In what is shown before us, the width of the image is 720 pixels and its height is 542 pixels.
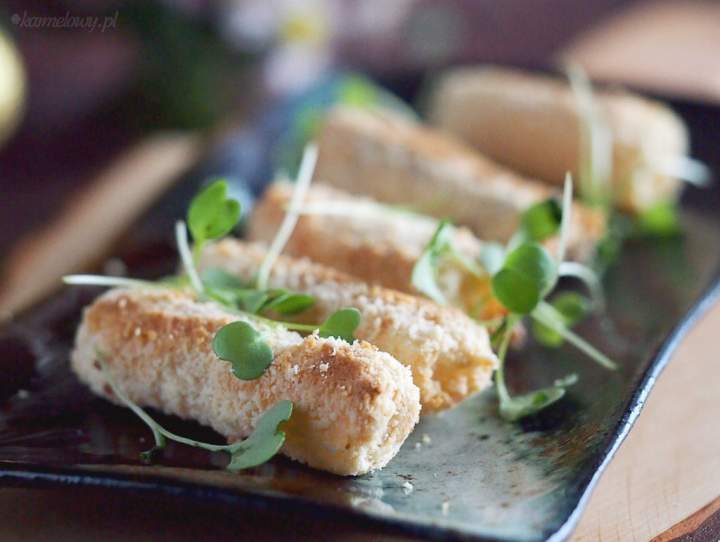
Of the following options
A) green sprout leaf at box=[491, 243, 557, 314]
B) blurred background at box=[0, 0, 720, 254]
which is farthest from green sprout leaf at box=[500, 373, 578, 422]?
blurred background at box=[0, 0, 720, 254]

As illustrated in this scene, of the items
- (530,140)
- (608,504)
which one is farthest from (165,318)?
(530,140)

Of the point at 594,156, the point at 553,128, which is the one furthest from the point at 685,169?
the point at 553,128

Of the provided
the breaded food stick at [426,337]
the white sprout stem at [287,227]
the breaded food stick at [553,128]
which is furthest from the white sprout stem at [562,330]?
the breaded food stick at [553,128]

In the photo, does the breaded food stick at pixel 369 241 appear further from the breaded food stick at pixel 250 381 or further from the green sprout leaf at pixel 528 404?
the breaded food stick at pixel 250 381

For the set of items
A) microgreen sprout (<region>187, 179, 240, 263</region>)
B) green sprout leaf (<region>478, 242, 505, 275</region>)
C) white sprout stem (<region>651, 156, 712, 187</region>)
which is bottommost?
green sprout leaf (<region>478, 242, 505, 275</region>)

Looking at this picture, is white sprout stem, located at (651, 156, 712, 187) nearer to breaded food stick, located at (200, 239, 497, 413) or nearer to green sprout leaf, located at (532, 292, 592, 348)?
green sprout leaf, located at (532, 292, 592, 348)

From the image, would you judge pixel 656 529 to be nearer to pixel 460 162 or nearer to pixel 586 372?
pixel 586 372
